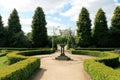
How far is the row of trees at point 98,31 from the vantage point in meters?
55.9

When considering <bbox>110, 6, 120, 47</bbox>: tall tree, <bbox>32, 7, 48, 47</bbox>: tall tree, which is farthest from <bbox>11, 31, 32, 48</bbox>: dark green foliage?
<bbox>110, 6, 120, 47</bbox>: tall tree

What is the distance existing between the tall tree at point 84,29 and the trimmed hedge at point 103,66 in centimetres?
1531

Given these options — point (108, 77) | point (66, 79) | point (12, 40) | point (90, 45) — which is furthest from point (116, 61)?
point (12, 40)

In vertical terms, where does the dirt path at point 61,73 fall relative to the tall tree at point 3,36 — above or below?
below

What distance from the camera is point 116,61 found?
21547 millimetres

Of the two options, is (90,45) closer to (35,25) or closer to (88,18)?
(88,18)

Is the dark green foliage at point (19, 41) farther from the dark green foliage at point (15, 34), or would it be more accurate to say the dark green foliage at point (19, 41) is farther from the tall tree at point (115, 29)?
the tall tree at point (115, 29)

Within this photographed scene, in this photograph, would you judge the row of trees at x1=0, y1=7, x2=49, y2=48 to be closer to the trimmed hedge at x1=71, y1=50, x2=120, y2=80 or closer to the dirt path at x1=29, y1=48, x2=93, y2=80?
the trimmed hedge at x1=71, y1=50, x2=120, y2=80

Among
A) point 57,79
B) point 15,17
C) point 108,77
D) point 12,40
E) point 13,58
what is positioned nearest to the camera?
point 108,77

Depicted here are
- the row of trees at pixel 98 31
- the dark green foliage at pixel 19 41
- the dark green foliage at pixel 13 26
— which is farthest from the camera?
the dark green foliage at pixel 13 26

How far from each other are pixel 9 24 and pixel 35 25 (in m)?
6.74

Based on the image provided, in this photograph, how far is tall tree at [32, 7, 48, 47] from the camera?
57.9 m

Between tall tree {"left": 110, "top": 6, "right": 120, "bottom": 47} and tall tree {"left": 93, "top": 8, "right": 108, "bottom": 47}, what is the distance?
166 centimetres

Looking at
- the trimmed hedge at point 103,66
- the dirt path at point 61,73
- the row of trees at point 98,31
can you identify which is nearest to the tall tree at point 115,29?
the row of trees at point 98,31
